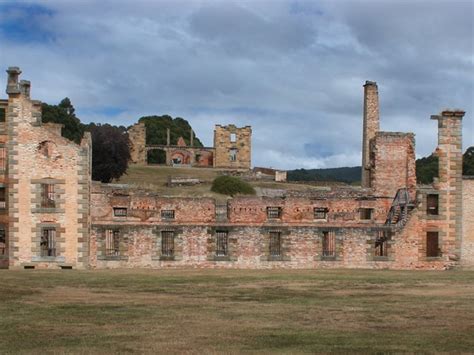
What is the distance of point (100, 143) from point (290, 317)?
52996mm

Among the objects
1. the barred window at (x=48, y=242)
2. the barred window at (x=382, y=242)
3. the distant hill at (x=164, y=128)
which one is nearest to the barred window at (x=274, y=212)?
the barred window at (x=382, y=242)

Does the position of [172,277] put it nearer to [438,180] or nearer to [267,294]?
[267,294]

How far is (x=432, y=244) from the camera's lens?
42.4 meters

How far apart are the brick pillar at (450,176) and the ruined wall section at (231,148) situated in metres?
52.1

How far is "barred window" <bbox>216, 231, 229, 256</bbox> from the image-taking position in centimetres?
4081

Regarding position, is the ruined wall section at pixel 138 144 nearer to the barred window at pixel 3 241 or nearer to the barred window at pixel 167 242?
the barred window at pixel 3 241

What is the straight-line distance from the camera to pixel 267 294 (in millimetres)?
25938

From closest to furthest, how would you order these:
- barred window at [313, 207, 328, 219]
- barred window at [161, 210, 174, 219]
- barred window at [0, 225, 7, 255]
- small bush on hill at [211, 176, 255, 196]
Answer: barred window at [0, 225, 7, 255] → barred window at [161, 210, 174, 219] → barred window at [313, 207, 328, 219] → small bush on hill at [211, 176, 255, 196]

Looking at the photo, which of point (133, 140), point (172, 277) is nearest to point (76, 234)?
point (172, 277)

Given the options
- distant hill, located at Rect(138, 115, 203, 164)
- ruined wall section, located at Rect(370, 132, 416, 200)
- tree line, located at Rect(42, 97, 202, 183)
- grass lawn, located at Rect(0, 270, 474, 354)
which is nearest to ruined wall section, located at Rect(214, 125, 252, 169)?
tree line, located at Rect(42, 97, 202, 183)

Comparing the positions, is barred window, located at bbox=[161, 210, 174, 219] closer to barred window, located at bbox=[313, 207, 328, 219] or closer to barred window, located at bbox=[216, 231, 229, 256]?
barred window, located at bbox=[216, 231, 229, 256]

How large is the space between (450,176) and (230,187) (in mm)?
30316

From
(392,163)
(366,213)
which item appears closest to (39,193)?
(366,213)

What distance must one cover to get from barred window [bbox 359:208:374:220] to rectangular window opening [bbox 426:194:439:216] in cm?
762
